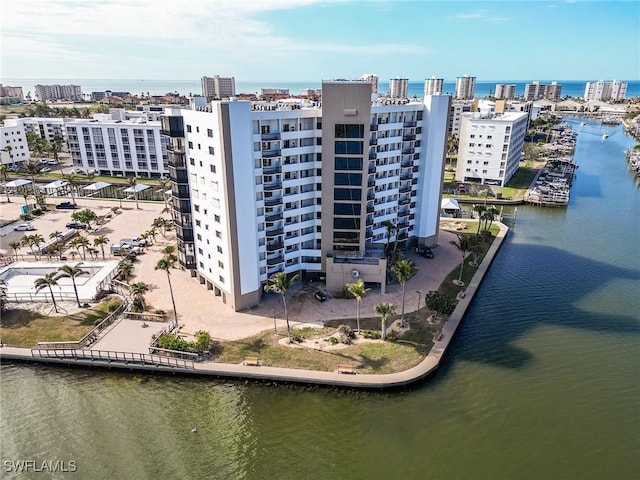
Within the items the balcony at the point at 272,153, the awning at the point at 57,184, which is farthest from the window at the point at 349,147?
the awning at the point at 57,184

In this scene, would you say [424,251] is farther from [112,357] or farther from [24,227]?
[24,227]

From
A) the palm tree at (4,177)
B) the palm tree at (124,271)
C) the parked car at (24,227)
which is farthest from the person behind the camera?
the palm tree at (4,177)

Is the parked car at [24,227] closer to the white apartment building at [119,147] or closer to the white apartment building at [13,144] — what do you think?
the white apartment building at [119,147]

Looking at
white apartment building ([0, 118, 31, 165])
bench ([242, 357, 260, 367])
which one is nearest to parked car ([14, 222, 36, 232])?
white apartment building ([0, 118, 31, 165])

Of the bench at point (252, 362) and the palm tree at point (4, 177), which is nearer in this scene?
the bench at point (252, 362)

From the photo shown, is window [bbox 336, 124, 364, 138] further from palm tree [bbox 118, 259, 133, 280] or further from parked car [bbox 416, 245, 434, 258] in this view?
palm tree [bbox 118, 259, 133, 280]

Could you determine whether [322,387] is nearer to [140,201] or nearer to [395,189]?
[395,189]
